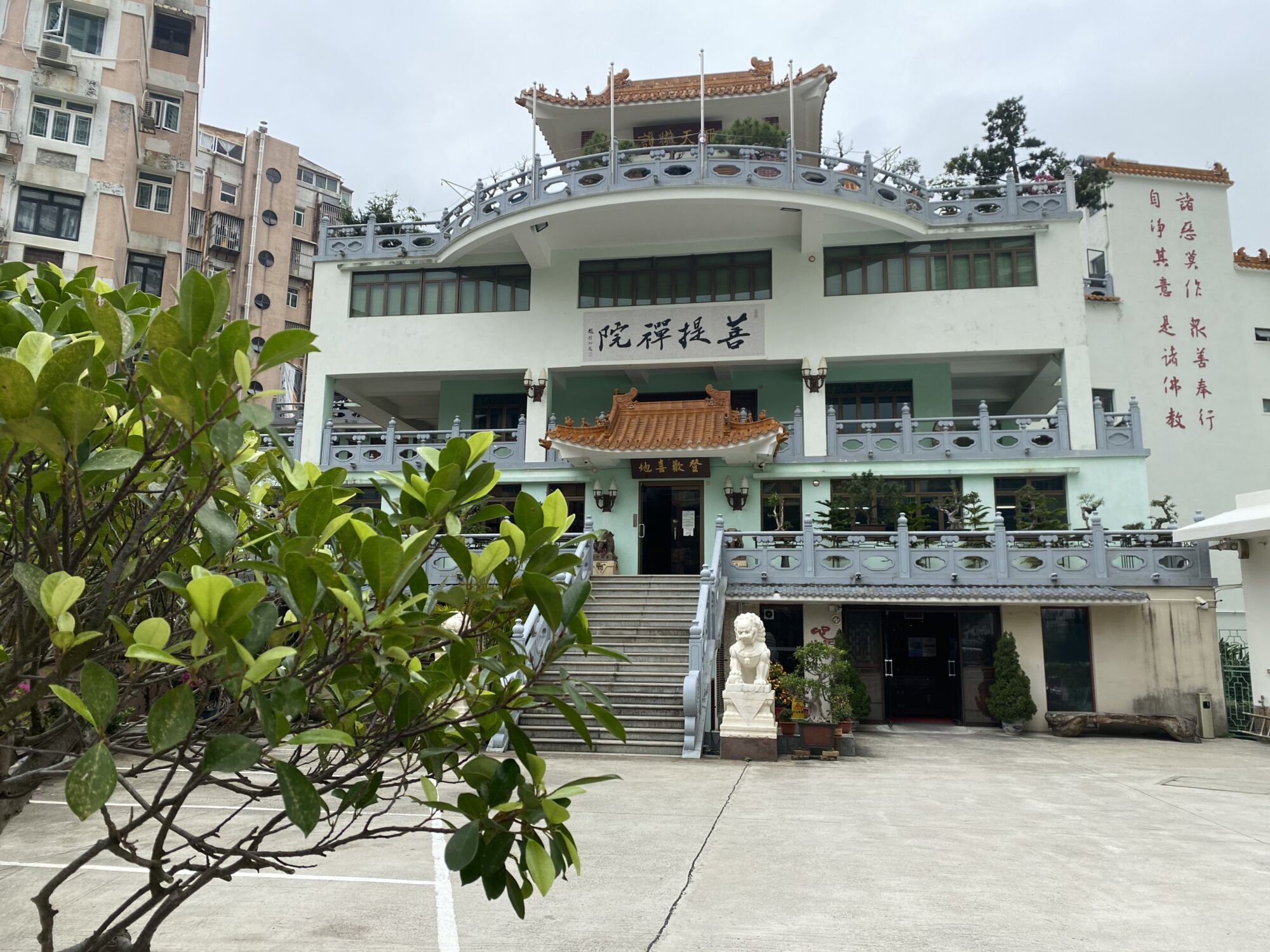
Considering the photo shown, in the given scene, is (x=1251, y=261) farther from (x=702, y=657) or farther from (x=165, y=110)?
(x=165, y=110)

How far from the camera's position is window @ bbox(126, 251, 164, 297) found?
26281 millimetres

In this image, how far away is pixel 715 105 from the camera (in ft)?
70.8

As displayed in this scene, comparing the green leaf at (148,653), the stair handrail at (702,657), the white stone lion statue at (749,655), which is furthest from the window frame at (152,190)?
the green leaf at (148,653)

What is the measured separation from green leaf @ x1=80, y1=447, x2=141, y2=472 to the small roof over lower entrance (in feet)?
49.8

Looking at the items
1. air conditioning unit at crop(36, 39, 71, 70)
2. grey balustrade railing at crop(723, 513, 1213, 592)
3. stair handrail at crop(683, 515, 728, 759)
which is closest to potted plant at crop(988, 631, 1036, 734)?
grey balustrade railing at crop(723, 513, 1213, 592)

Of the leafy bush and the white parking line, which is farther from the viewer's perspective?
the white parking line

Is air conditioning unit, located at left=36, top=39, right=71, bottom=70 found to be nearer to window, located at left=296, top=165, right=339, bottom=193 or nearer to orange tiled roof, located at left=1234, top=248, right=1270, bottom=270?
window, located at left=296, top=165, right=339, bottom=193

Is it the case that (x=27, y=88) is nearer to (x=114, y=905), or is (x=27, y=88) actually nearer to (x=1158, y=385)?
(x=114, y=905)

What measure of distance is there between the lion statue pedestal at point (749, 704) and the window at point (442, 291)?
1035cm

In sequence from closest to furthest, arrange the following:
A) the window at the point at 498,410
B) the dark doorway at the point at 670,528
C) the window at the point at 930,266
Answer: the window at the point at 930,266, the dark doorway at the point at 670,528, the window at the point at 498,410

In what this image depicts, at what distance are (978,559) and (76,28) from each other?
87.7ft

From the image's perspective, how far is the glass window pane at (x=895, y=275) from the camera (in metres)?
18.0

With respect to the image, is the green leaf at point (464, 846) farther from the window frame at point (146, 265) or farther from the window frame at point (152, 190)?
the window frame at point (152, 190)

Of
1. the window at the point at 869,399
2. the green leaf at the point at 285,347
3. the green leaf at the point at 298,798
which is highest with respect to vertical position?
the window at the point at 869,399
